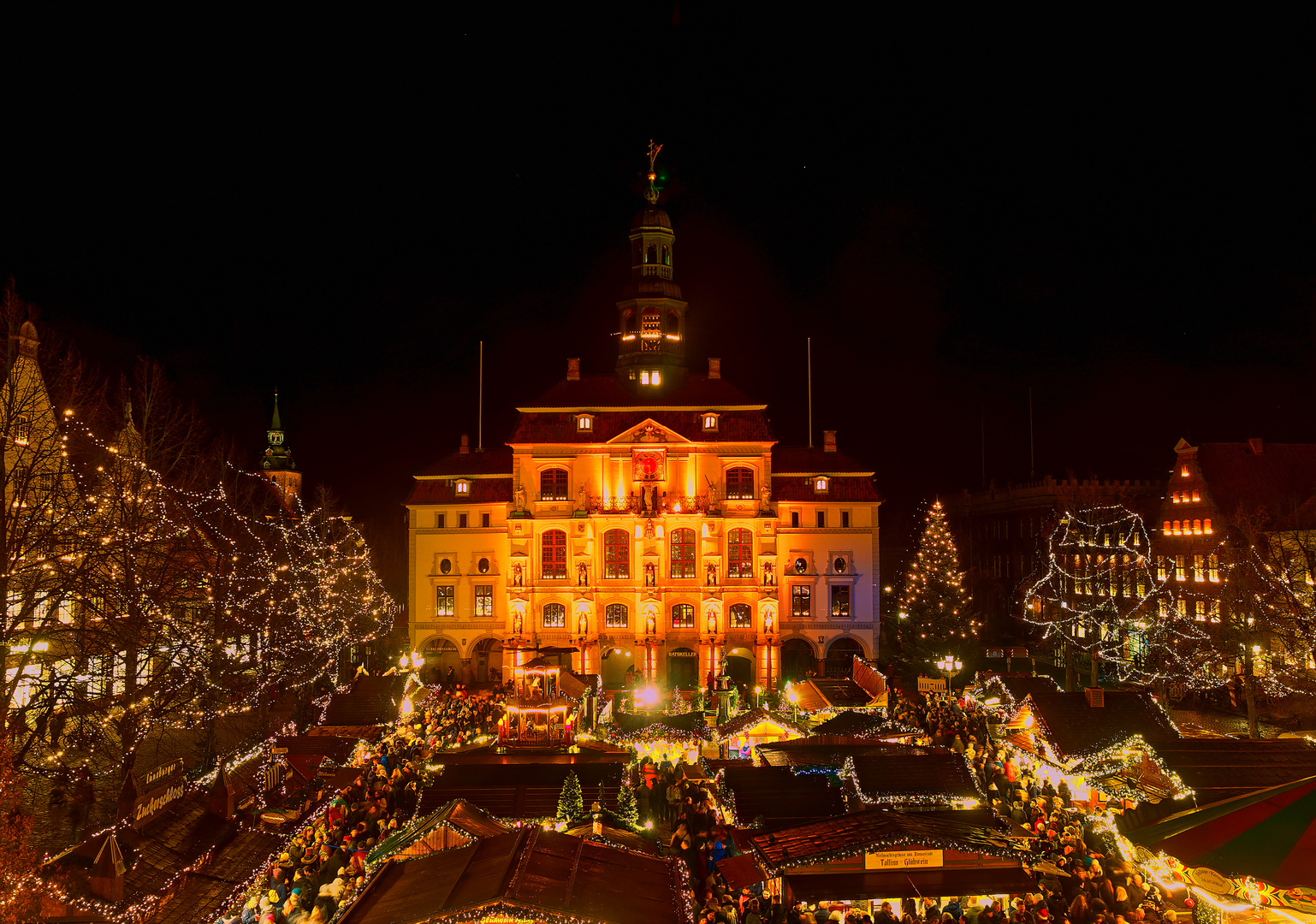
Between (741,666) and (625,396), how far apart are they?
50.2 ft

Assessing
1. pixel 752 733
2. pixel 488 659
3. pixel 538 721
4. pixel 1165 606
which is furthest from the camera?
pixel 488 659

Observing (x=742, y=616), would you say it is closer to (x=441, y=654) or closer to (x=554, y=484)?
(x=554, y=484)

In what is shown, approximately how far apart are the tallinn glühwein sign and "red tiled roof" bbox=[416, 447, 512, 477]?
2508cm

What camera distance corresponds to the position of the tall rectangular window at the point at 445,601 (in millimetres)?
46688

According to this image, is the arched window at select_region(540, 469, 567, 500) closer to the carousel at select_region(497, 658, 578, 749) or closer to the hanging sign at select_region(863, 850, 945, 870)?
the carousel at select_region(497, 658, 578, 749)

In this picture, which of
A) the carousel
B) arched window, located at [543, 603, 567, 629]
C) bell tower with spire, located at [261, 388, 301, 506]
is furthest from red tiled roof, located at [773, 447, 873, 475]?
bell tower with spire, located at [261, 388, 301, 506]

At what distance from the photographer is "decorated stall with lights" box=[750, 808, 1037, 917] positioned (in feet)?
46.0

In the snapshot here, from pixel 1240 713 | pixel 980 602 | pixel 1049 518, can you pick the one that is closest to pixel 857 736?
pixel 1240 713

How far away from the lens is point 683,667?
4462cm

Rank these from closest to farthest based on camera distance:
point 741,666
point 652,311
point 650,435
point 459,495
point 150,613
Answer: point 150,613, point 650,435, point 741,666, point 459,495, point 652,311

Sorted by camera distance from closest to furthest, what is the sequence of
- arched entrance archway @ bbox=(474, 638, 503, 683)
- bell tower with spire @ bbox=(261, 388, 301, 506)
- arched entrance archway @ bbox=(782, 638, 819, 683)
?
arched entrance archway @ bbox=(782, 638, 819, 683)
arched entrance archway @ bbox=(474, 638, 503, 683)
bell tower with spire @ bbox=(261, 388, 301, 506)

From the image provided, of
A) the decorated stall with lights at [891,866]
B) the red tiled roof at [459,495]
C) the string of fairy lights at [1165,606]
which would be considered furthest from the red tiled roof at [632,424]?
the decorated stall with lights at [891,866]

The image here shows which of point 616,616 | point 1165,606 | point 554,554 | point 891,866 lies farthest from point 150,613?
point 1165,606

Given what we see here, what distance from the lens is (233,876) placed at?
597 inches
